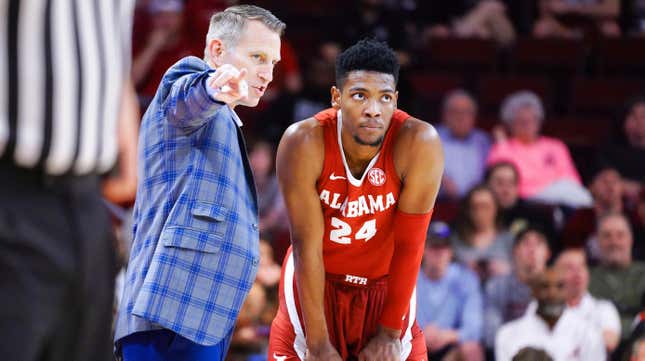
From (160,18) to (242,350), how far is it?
10.5ft

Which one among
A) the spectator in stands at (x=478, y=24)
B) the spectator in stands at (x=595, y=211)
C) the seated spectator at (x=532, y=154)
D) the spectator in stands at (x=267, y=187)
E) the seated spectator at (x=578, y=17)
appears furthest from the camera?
the seated spectator at (x=578, y=17)

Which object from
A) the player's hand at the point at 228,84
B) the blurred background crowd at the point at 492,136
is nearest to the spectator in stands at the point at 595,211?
the blurred background crowd at the point at 492,136

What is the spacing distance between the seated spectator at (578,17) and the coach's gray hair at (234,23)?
604 cm

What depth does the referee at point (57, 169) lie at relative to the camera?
1899 millimetres

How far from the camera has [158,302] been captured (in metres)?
3.18

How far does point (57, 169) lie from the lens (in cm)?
193

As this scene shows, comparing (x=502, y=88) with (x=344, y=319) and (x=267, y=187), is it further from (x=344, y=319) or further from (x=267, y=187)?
(x=344, y=319)

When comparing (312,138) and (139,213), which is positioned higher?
(312,138)

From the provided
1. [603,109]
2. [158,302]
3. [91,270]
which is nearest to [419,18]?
[603,109]

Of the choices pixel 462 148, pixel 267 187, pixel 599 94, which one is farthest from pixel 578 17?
pixel 267 187

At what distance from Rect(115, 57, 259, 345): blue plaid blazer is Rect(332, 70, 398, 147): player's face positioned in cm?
46

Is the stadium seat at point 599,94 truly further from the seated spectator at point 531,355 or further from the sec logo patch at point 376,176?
the sec logo patch at point 376,176

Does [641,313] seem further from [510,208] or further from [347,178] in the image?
[347,178]

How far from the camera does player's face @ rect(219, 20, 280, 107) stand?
136 inches
